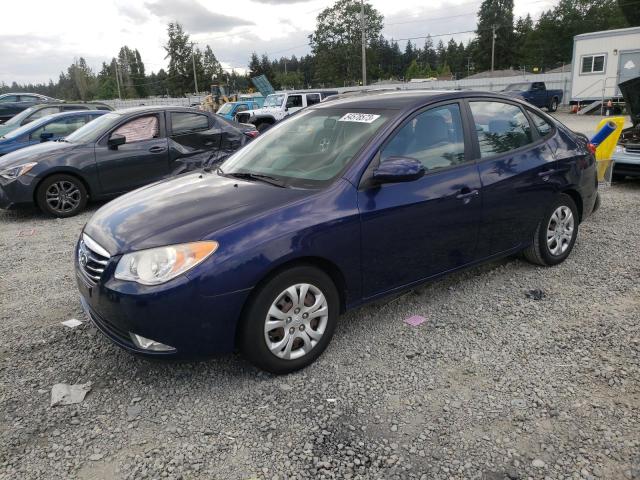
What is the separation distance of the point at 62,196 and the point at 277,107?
15124 millimetres

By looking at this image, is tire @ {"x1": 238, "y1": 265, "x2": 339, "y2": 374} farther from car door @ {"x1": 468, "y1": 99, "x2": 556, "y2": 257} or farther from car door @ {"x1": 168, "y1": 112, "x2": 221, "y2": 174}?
car door @ {"x1": 168, "y1": 112, "x2": 221, "y2": 174}

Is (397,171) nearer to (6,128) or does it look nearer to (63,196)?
(63,196)

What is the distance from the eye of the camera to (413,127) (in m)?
3.63

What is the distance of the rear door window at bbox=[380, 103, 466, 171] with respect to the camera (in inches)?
140

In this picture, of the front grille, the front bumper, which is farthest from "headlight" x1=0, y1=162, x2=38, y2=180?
the front bumper

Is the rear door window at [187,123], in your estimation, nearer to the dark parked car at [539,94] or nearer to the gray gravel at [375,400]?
the gray gravel at [375,400]

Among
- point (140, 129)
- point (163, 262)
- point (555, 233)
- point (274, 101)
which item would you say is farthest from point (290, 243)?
point (274, 101)

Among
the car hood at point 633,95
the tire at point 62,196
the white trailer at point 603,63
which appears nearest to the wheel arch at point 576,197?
the car hood at point 633,95

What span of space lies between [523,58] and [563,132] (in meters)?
88.6

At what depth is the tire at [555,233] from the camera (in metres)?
4.58

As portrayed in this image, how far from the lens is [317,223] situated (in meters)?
3.08

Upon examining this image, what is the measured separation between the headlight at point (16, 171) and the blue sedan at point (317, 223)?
4.39 metres

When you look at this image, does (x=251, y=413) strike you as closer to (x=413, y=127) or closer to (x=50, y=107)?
(x=413, y=127)

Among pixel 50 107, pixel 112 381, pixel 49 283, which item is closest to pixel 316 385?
pixel 112 381
